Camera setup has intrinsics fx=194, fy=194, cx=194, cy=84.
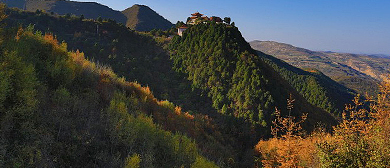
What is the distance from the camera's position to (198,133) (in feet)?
63.4

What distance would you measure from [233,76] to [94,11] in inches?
5745

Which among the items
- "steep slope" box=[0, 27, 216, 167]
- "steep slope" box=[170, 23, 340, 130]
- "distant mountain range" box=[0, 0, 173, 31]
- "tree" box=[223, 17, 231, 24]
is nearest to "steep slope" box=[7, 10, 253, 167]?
"steep slope" box=[170, 23, 340, 130]

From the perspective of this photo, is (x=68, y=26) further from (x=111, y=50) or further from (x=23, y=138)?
(x=23, y=138)

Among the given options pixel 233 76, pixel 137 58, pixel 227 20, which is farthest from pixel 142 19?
pixel 233 76

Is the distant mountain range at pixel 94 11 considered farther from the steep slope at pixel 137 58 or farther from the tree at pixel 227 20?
the tree at pixel 227 20

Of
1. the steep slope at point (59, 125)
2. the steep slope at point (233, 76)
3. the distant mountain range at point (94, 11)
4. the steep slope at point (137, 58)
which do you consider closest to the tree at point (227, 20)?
the steep slope at point (233, 76)

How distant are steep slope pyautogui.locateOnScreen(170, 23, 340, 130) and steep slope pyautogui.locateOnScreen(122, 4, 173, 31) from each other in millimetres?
88460

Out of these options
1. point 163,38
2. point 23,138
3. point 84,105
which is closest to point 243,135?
point 84,105

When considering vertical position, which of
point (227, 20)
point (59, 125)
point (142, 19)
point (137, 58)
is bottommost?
point (59, 125)

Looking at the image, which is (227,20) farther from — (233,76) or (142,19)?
(142,19)

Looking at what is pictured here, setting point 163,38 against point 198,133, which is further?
point 163,38

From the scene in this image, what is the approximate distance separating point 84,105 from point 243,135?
23219 millimetres

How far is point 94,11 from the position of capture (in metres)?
144

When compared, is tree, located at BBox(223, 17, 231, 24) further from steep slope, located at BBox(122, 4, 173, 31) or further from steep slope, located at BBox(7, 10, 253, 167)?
steep slope, located at BBox(122, 4, 173, 31)
